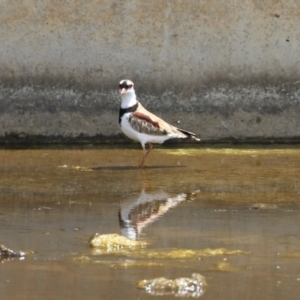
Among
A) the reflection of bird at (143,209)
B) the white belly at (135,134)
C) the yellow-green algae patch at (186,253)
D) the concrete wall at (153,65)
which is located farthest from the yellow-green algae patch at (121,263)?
the concrete wall at (153,65)

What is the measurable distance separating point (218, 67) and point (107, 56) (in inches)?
44.6

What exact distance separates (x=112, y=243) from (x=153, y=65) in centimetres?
461

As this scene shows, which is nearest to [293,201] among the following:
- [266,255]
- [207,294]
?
[266,255]

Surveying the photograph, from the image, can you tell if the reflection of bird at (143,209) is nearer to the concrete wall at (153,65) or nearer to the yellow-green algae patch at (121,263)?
the yellow-green algae patch at (121,263)

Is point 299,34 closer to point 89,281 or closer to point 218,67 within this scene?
point 218,67

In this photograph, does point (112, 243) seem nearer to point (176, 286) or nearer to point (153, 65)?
point (176, 286)

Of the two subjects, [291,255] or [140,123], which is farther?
[140,123]

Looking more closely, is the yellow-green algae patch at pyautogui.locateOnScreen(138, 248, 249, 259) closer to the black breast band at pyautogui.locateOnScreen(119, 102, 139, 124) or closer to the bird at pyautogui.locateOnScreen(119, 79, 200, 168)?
the bird at pyautogui.locateOnScreen(119, 79, 200, 168)

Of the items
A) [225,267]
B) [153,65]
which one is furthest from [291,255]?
[153,65]

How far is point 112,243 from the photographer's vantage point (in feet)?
17.8

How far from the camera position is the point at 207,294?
14.9ft

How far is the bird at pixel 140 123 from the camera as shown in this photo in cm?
880

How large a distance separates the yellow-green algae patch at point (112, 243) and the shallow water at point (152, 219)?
76 mm

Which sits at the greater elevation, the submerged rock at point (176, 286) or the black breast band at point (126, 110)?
the black breast band at point (126, 110)
